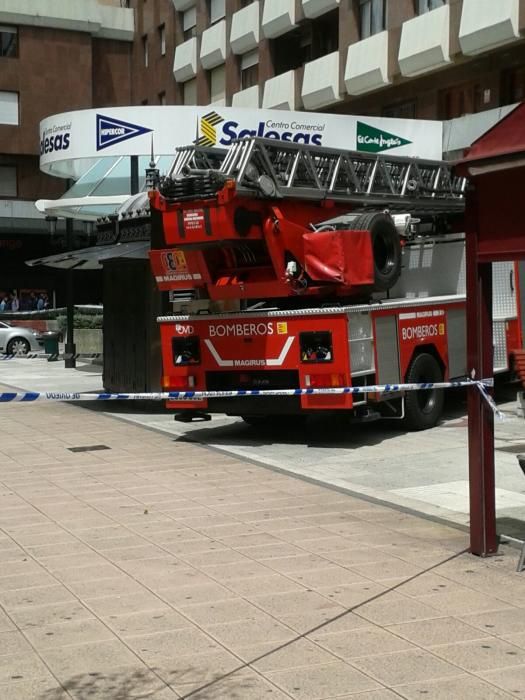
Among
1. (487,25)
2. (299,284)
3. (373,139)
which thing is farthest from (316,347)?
(487,25)

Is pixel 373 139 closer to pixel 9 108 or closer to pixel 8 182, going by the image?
pixel 9 108

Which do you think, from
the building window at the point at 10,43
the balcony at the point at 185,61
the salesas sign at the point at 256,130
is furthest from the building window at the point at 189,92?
the salesas sign at the point at 256,130

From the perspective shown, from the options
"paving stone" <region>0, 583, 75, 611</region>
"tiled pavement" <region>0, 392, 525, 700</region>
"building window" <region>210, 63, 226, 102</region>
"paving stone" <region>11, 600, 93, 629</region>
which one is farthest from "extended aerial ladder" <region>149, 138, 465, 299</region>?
"building window" <region>210, 63, 226, 102</region>

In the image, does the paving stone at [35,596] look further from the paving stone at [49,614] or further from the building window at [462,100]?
the building window at [462,100]

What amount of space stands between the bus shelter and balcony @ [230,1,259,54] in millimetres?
30316

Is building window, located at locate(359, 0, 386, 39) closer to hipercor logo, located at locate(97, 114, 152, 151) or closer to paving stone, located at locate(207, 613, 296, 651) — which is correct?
hipercor logo, located at locate(97, 114, 152, 151)

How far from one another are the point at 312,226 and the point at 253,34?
2521 centimetres

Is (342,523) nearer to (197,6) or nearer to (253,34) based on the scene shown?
(253,34)

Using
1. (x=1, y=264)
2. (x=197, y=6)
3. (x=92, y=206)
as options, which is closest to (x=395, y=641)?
(x=92, y=206)

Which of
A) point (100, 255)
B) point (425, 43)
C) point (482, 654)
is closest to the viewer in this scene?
point (482, 654)

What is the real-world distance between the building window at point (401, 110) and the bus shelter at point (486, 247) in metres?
21.8

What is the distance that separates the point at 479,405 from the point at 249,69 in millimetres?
31642

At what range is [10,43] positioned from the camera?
47.5 meters

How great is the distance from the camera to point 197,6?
4053cm
